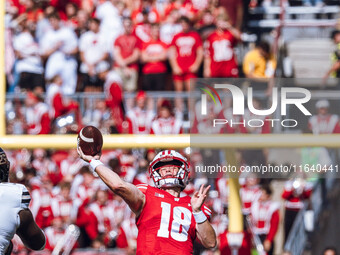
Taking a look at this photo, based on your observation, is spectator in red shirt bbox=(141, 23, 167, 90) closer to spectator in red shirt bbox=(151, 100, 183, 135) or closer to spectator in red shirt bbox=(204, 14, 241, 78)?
spectator in red shirt bbox=(204, 14, 241, 78)

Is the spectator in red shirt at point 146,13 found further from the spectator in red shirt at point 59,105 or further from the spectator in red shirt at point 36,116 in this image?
the spectator in red shirt at point 36,116

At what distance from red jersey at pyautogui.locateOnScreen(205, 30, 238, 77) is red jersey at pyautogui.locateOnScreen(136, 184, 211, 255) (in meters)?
5.83

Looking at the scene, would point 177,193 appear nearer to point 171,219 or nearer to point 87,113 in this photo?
point 171,219

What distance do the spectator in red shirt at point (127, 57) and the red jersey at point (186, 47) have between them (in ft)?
1.61

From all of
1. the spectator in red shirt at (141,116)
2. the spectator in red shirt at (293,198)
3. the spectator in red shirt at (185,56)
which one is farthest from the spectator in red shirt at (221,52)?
the spectator in red shirt at (293,198)

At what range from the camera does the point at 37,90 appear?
424 inches

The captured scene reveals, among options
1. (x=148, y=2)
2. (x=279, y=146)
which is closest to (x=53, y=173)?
(x=148, y=2)

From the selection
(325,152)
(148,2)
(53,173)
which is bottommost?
(53,173)

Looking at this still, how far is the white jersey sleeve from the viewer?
460cm

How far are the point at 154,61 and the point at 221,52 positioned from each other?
0.80m

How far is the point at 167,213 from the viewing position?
195 inches

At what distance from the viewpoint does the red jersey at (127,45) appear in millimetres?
10953

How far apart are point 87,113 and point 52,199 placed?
111cm

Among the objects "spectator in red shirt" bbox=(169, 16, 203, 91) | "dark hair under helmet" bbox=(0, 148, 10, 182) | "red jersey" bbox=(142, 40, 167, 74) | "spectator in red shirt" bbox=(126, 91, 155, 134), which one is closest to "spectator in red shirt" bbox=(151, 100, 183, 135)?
"spectator in red shirt" bbox=(126, 91, 155, 134)
